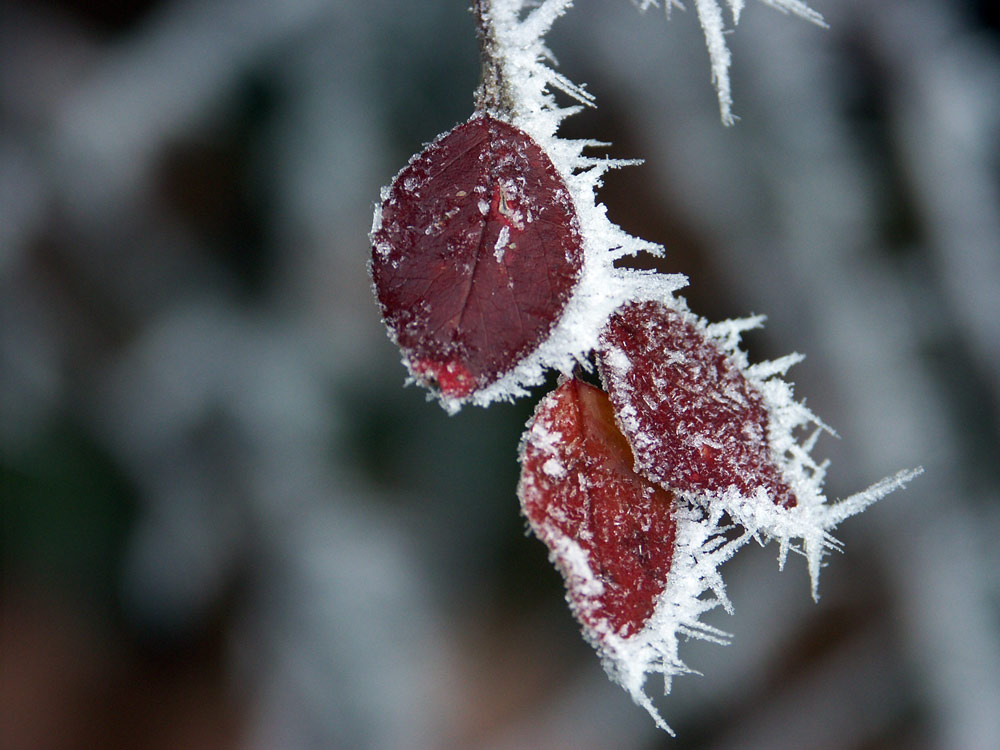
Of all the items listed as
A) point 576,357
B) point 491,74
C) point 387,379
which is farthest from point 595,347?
point 387,379

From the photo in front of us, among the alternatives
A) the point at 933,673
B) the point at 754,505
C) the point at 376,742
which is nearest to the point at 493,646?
the point at 376,742

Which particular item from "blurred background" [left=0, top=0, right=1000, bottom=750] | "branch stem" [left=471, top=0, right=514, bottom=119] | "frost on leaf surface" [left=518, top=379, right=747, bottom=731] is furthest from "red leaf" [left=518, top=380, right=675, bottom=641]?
"blurred background" [left=0, top=0, right=1000, bottom=750]

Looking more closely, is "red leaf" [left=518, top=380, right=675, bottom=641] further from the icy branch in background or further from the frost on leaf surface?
the icy branch in background

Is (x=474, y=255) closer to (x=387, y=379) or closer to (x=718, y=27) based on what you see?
(x=718, y=27)

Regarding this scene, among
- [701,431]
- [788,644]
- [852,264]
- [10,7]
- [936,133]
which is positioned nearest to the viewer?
[701,431]

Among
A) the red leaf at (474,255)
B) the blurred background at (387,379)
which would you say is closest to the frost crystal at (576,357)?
the red leaf at (474,255)

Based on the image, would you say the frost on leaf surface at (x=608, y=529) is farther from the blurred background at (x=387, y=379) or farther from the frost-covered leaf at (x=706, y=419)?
the blurred background at (x=387, y=379)

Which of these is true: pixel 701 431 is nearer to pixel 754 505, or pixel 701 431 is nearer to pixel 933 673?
pixel 754 505
